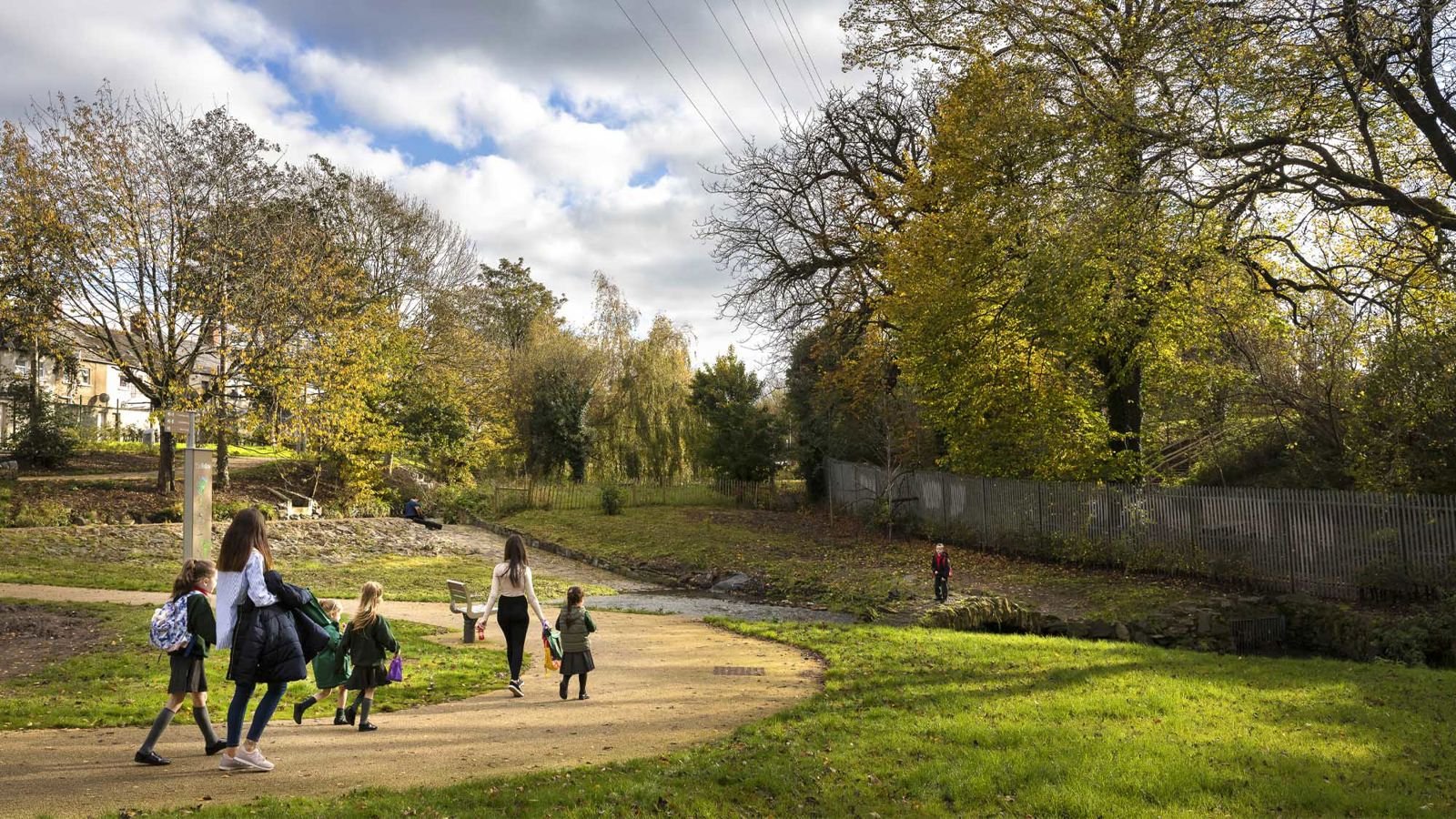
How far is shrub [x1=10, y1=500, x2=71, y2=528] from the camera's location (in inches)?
863

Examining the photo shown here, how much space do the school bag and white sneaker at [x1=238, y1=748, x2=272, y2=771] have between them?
93 cm

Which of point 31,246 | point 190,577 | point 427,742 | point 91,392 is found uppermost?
point 31,246

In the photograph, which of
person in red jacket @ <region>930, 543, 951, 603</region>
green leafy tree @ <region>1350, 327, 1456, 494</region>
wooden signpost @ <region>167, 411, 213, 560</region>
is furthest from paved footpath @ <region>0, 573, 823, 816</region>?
green leafy tree @ <region>1350, 327, 1456, 494</region>

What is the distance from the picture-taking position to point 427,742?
7.50 metres

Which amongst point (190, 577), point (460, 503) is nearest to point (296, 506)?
point (460, 503)

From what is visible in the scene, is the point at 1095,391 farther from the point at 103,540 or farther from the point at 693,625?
the point at 103,540

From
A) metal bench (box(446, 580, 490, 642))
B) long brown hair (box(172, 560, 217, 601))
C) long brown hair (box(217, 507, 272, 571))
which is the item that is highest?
long brown hair (box(217, 507, 272, 571))

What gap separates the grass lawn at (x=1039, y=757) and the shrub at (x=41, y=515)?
21.3 meters

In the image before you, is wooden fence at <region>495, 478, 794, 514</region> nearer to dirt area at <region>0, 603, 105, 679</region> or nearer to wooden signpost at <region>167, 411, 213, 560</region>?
wooden signpost at <region>167, 411, 213, 560</region>

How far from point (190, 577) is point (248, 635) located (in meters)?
0.84

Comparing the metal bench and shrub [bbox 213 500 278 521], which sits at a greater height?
shrub [bbox 213 500 278 521]

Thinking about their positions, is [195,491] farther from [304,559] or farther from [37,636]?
[304,559]

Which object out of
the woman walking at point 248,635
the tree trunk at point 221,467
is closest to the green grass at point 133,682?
the woman walking at point 248,635

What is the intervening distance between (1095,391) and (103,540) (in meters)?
24.9
